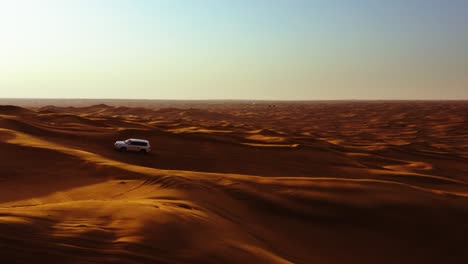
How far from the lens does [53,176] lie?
44.9 ft

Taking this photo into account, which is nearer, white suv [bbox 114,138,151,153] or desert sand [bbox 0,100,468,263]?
desert sand [bbox 0,100,468,263]

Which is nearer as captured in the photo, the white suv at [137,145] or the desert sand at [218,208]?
the desert sand at [218,208]

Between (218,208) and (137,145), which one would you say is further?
(137,145)

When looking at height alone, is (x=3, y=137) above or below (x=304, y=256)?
above

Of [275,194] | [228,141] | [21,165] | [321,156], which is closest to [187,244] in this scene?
[275,194]

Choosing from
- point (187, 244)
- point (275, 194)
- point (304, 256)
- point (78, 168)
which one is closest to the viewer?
point (187, 244)

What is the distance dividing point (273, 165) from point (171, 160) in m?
5.06

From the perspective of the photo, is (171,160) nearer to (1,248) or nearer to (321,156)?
(321,156)

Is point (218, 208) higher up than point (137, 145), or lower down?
lower down

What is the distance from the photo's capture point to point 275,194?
11.4 metres

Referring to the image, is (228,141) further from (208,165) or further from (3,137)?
(3,137)

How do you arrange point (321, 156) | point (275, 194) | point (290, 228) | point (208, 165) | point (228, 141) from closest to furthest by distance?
point (290, 228), point (275, 194), point (208, 165), point (321, 156), point (228, 141)

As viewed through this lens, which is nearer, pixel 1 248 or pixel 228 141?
pixel 1 248

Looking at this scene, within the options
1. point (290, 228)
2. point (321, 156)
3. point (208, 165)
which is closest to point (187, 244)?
point (290, 228)
